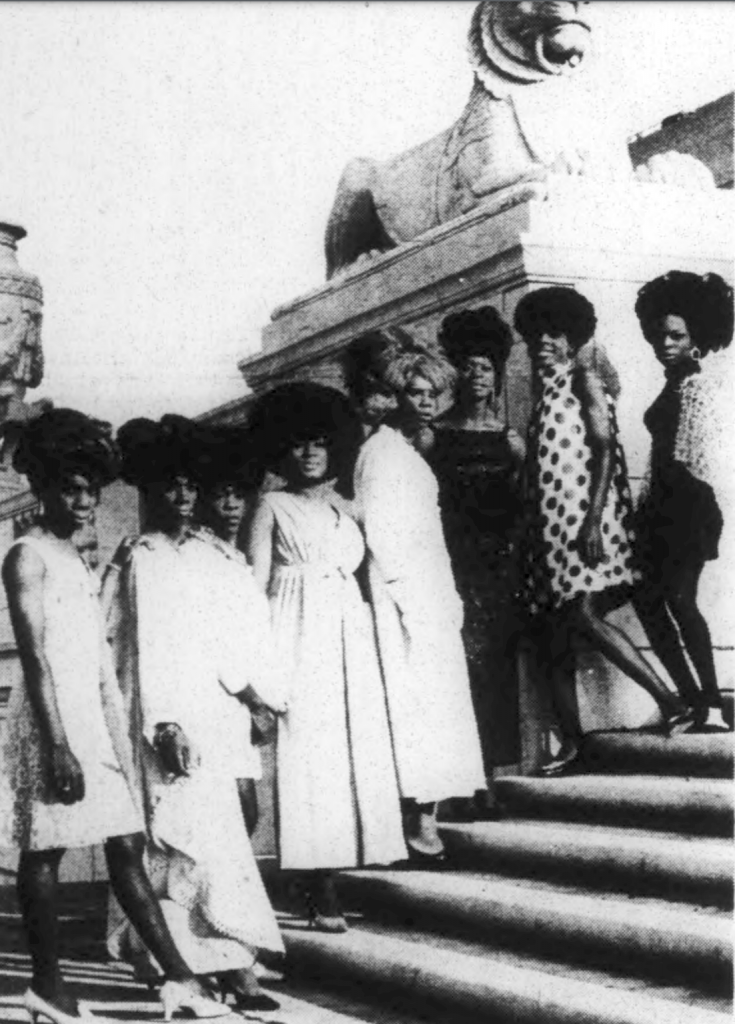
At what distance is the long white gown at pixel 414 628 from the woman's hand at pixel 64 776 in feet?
4.28

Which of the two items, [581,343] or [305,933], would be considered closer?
[305,933]

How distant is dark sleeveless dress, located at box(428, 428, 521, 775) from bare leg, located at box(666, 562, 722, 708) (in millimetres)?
681

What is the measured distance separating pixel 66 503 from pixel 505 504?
5.82ft

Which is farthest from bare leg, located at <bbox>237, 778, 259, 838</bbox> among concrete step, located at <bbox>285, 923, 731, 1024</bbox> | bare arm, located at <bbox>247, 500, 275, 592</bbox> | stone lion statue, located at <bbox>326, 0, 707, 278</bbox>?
stone lion statue, located at <bbox>326, 0, 707, 278</bbox>

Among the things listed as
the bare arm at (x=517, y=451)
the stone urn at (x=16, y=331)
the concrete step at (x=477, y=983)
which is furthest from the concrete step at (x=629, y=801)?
the stone urn at (x=16, y=331)

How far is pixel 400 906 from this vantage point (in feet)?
15.8

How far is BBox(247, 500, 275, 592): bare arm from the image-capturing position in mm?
4992

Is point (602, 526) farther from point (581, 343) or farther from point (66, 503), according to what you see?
point (66, 503)

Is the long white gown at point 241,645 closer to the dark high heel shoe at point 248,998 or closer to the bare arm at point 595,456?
the dark high heel shoe at point 248,998

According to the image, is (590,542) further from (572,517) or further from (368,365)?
(368,365)

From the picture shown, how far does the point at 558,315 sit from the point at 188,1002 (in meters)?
2.56

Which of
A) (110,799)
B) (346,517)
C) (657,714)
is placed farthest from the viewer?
(657,714)

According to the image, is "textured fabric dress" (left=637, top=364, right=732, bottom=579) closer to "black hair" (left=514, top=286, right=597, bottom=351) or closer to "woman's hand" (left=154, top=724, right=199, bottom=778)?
"black hair" (left=514, top=286, right=597, bottom=351)

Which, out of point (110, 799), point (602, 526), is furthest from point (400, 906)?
point (602, 526)
